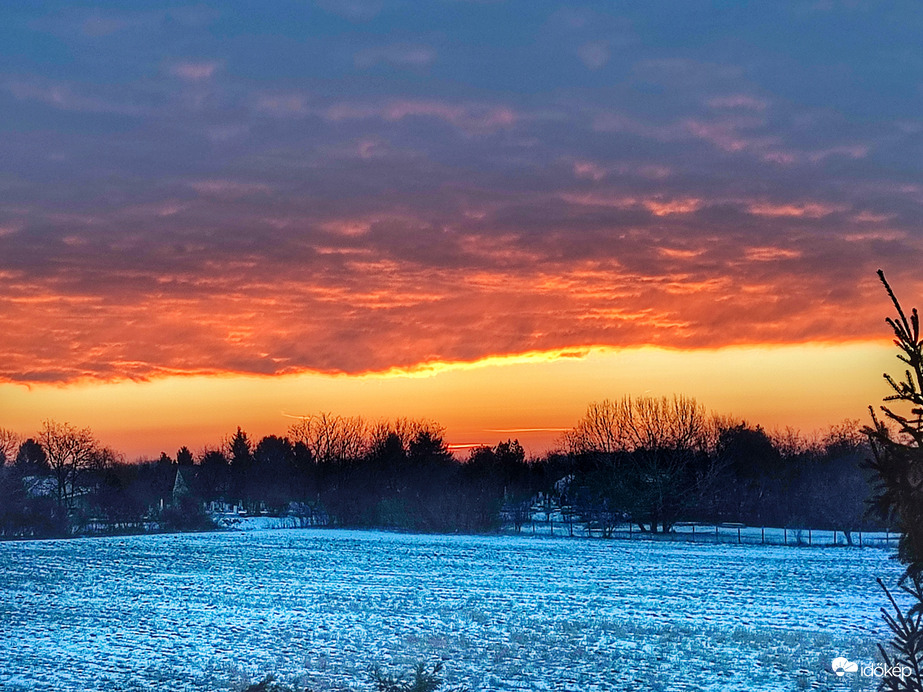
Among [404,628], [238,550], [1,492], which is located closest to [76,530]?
[1,492]

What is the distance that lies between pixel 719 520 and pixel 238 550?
41338 millimetres

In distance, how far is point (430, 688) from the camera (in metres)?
8.35

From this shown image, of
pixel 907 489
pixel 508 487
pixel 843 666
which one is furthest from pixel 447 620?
pixel 508 487

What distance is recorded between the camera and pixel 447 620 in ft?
71.6

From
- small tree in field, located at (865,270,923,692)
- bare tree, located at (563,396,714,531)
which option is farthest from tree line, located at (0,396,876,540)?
small tree in field, located at (865,270,923,692)

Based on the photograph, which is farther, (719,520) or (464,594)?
(719,520)

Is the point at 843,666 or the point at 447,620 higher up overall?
the point at 843,666

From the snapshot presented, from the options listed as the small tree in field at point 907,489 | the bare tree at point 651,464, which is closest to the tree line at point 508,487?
the bare tree at point 651,464

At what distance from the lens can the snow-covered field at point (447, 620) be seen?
611 inches

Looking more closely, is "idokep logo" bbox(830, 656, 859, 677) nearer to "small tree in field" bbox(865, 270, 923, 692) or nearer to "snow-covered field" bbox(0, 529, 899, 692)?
"snow-covered field" bbox(0, 529, 899, 692)

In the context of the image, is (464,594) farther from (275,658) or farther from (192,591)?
(275,658)

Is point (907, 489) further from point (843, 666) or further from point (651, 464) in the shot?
point (651, 464)

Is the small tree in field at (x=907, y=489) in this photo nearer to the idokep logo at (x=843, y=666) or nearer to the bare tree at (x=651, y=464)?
the idokep logo at (x=843, y=666)

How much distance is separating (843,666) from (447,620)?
9481mm
